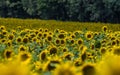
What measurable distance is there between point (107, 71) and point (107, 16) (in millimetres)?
37102

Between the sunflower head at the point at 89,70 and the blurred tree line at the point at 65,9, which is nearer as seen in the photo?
the sunflower head at the point at 89,70

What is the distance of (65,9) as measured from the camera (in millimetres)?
43531

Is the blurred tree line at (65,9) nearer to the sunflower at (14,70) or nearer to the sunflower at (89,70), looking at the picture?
the sunflower at (89,70)

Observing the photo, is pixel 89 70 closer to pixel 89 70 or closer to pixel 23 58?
pixel 89 70

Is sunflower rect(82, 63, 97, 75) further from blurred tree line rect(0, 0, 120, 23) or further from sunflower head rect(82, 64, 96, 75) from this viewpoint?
blurred tree line rect(0, 0, 120, 23)

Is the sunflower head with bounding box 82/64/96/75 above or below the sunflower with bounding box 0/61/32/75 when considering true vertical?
below

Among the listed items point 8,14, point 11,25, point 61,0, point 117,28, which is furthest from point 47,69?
point 8,14

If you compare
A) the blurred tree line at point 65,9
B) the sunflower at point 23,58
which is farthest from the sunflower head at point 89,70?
the blurred tree line at point 65,9

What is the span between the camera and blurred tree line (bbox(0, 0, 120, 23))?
3784 cm

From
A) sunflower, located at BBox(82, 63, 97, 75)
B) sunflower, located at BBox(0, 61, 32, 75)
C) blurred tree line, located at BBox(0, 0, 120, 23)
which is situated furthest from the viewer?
blurred tree line, located at BBox(0, 0, 120, 23)

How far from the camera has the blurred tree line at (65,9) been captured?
3784 cm

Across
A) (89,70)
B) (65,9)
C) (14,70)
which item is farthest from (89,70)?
(65,9)

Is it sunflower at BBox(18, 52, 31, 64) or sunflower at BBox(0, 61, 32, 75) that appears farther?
sunflower at BBox(18, 52, 31, 64)

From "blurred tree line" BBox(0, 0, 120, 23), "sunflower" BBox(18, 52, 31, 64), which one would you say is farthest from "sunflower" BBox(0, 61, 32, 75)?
"blurred tree line" BBox(0, 0, 120, 23)
